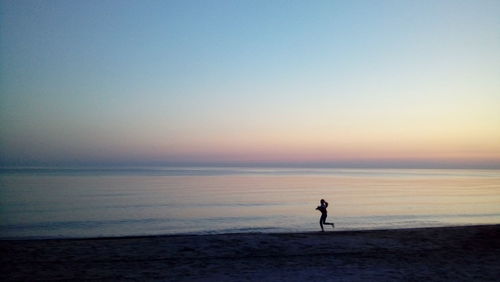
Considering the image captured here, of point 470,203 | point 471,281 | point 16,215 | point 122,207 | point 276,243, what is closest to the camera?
point 471,281

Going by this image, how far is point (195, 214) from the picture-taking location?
113ft

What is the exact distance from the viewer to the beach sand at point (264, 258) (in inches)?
453

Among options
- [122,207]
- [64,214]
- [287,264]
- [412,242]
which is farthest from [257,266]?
[122,207]

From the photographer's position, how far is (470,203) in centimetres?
4484

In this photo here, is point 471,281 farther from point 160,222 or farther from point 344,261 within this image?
point 160,222

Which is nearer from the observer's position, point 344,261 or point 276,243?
point 344,261

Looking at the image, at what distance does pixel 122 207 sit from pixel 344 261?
30089mm

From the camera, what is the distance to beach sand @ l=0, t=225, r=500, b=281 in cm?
1150

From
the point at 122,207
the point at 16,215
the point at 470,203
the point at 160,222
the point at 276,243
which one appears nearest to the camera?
the point at 276,243

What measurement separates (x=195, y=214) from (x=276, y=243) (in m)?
19.8

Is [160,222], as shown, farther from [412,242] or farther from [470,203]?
[470,203]

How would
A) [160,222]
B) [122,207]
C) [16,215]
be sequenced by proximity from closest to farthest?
[160,222]
[16,215]
[122,207]

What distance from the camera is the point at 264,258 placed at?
537 inches

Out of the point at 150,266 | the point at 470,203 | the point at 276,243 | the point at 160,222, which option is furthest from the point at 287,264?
the point at 470,203
